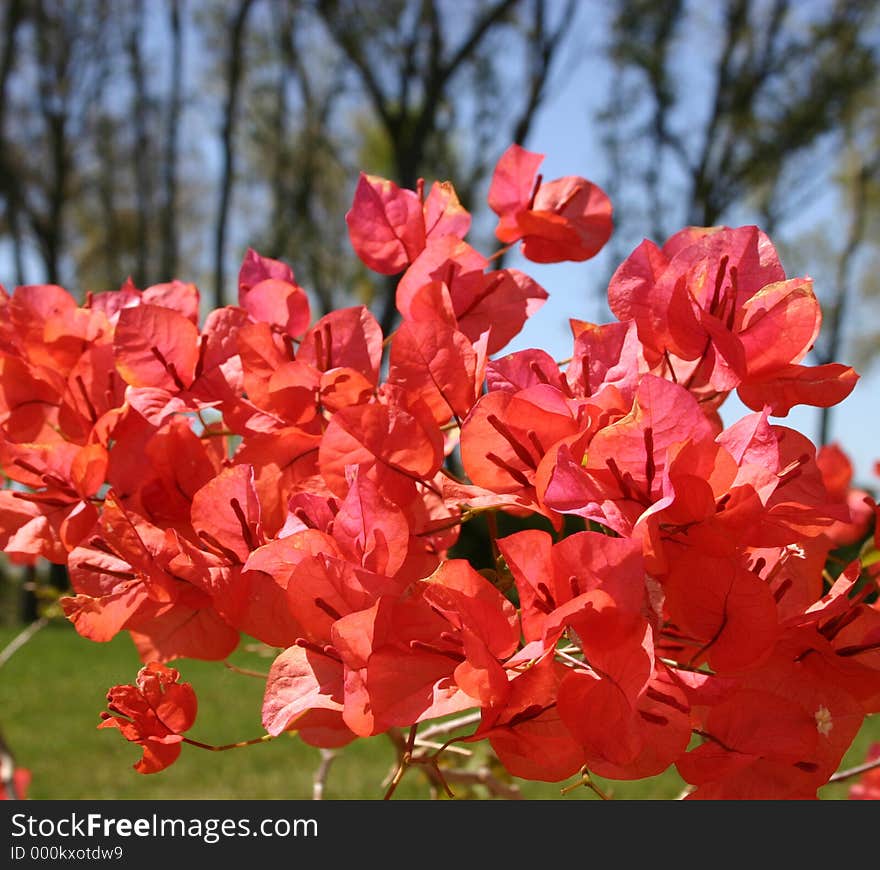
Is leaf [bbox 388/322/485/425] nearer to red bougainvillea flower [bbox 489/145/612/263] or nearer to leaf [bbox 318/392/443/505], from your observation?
leaf [bbox 318/392/443/505]

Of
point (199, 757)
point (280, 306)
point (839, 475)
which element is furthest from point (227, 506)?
point (199, 757)

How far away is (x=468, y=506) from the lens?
443 millimetres

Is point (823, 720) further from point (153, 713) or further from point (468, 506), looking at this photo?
point (153, 713)

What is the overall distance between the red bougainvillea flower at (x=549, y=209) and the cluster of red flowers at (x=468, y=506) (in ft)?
0.21

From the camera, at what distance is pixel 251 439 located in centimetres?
52

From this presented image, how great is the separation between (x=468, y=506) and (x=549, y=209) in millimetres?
308

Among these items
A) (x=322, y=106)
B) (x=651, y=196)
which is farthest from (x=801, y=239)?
(x=322, y=106)

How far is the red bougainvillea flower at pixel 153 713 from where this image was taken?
456 millimetres

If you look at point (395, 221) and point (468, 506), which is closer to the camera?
point (468, 506)

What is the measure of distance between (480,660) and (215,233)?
283 inches

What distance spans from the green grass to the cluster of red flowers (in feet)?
5.84

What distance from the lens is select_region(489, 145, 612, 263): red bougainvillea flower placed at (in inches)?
26.2

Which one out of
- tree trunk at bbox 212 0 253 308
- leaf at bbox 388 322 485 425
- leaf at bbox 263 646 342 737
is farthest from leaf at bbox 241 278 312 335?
tree trunk at bbox 212 0 253 308
